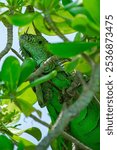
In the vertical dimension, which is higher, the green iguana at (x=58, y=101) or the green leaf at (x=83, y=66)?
the green iguana at (x=58, y=101)

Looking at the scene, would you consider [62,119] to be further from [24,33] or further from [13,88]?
[24,33]

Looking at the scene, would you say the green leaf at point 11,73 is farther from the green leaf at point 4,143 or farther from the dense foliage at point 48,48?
the green leaf at point 4,143

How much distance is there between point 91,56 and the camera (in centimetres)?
118

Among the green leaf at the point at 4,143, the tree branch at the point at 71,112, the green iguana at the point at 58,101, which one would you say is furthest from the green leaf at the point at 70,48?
the green iguana at the point at 58,101

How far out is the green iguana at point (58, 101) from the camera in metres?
2.26

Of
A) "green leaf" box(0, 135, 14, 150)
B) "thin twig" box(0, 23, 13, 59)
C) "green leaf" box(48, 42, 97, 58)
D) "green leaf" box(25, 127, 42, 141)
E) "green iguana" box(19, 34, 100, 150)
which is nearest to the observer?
"green leaf" box(48, 42, 97, 58)

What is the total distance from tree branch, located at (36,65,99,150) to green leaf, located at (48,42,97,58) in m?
0.13

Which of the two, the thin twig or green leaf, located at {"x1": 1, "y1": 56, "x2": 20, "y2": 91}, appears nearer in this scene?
green leaf, located at {"x1": 1, "y1": 56, "x2": 20, "y2": 91}

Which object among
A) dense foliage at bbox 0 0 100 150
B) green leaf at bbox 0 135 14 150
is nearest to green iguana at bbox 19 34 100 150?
dense foliage at bbox 0 0 100 150

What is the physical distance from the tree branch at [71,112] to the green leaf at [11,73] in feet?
1.24

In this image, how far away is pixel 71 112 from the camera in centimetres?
100

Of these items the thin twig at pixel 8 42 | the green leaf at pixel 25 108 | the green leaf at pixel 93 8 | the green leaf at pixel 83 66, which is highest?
the thin twig at pixel 8 42

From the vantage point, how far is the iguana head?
230cm

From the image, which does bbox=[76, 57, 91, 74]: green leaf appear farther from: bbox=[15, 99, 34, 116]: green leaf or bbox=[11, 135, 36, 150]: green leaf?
bbox=[11, 135, 36, 150]: green leaf
